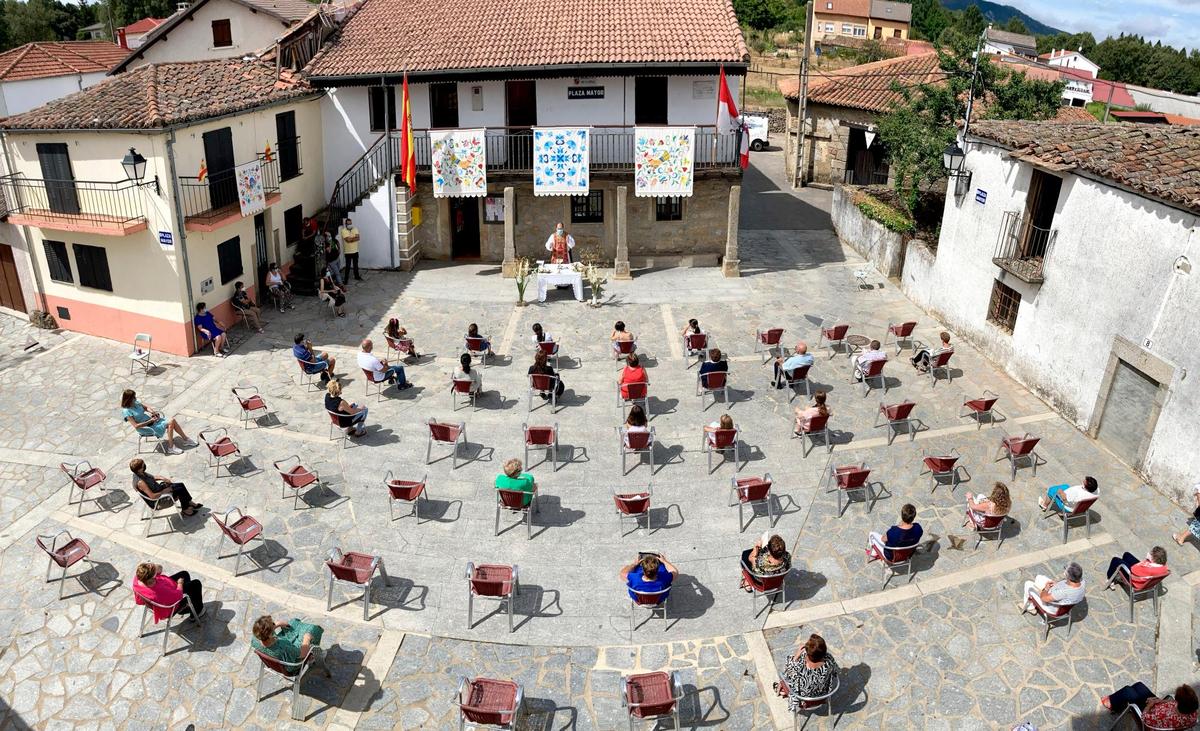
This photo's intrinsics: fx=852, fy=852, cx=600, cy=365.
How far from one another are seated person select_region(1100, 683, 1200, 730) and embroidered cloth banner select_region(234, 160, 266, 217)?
19403 mm

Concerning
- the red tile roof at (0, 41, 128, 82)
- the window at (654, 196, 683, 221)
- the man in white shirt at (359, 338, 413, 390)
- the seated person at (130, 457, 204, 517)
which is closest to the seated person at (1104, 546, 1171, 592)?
the man in white shirt at (359, 338, 413, 390)

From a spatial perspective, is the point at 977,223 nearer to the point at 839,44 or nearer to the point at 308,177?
the point at 308,177

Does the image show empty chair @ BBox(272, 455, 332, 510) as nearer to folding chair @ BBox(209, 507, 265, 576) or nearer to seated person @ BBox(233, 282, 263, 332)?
folding chair @ BBox(209, 507, 265, 576)

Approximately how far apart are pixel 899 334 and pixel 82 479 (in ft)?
53.6

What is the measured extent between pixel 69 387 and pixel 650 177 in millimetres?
Answer: 14875

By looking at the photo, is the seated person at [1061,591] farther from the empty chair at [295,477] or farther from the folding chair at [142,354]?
the folding chair at [142,354]

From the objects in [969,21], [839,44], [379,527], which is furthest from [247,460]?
[969,21]

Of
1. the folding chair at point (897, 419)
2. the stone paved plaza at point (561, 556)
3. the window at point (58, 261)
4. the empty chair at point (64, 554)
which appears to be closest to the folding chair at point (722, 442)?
the stone paved plaza at point (561, 556)

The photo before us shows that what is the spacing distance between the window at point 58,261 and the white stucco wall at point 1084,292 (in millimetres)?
21325

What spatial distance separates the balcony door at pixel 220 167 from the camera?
65.4ft

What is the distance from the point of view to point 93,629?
456 inches

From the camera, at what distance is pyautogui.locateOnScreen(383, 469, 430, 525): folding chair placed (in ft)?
43.2

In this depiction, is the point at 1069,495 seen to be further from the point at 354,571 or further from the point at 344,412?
the point at 344,412

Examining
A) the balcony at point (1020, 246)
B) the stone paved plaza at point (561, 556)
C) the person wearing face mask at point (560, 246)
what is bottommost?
the stone paved plaza at point (561, 556)
